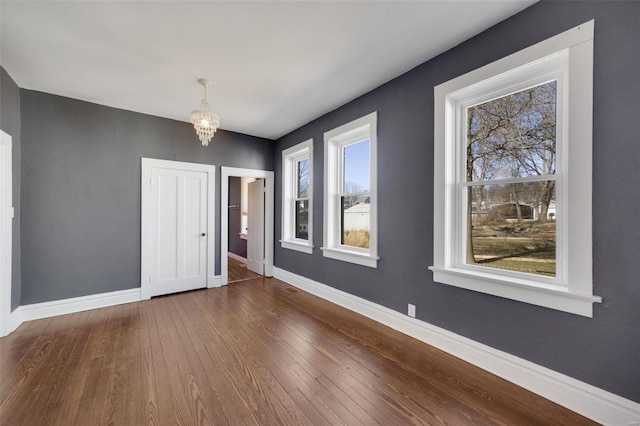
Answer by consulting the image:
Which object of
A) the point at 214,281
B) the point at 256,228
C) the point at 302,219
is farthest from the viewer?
the point at 256,228

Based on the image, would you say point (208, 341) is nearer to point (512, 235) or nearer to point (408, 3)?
point (512, 235)

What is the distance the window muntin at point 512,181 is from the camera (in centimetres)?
196

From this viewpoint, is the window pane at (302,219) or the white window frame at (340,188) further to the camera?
the window pane at (302,219)

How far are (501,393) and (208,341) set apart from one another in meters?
2.48

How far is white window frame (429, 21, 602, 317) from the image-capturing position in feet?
5.50

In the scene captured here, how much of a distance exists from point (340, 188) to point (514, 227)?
2221mm

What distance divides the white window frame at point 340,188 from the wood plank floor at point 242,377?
32.3 inches

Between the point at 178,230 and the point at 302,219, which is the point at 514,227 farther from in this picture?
the point at 178,230

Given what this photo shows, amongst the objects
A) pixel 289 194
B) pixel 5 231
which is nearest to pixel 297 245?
pixel 289 194

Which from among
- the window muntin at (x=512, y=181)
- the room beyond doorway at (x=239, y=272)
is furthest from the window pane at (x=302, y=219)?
the window muntin at (x=512, y=181)

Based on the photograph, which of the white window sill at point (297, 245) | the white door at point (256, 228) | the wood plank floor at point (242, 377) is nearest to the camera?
the wood plank floor at point (242, 377)

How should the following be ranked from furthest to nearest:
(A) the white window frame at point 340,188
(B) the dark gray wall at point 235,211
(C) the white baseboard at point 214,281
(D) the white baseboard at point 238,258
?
(B) the dark gray wall at point 235,211
(D) the white baseboard at point 238,258
(C) the white baseboard at point 214,281
(A) the white window frame at point 340,188

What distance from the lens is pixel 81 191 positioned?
3486mm

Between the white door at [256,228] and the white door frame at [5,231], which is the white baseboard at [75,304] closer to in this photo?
the white door frame at [5,231]
